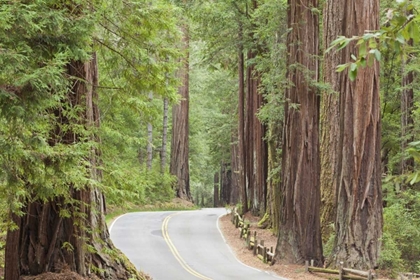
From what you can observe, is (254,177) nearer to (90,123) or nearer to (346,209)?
(346,209)

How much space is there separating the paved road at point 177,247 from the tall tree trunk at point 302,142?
5.36ft

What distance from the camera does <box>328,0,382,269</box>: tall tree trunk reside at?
15.1m

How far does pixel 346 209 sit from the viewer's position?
1547cm

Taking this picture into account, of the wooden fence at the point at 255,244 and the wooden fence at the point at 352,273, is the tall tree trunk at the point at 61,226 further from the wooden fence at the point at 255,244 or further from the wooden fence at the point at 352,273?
the wooden fence at the point at 255,244

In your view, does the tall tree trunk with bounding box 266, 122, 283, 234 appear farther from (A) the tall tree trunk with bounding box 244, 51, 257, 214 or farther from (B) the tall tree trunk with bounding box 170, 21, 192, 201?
(B) the tall tree trunk with bounding box 170, 21, 192, 201

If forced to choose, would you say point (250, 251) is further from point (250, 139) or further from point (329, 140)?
point (250, 139)

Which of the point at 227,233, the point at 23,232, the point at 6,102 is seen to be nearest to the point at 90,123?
the point at 23,232

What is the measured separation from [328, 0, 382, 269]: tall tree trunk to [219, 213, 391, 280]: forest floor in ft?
2.98

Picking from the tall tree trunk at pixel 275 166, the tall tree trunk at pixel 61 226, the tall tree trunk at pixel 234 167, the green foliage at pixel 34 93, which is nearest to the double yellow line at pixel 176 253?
the tall tree trunk at pixel 275 166

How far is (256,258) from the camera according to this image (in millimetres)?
21109

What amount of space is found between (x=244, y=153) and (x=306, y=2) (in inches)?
551

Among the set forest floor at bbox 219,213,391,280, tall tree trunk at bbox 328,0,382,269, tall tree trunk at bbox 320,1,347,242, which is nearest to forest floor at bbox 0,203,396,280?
forest floor at bbox 219,213,391,280

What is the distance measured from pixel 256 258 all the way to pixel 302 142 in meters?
5.22

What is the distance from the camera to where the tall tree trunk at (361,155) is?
15102 mm
